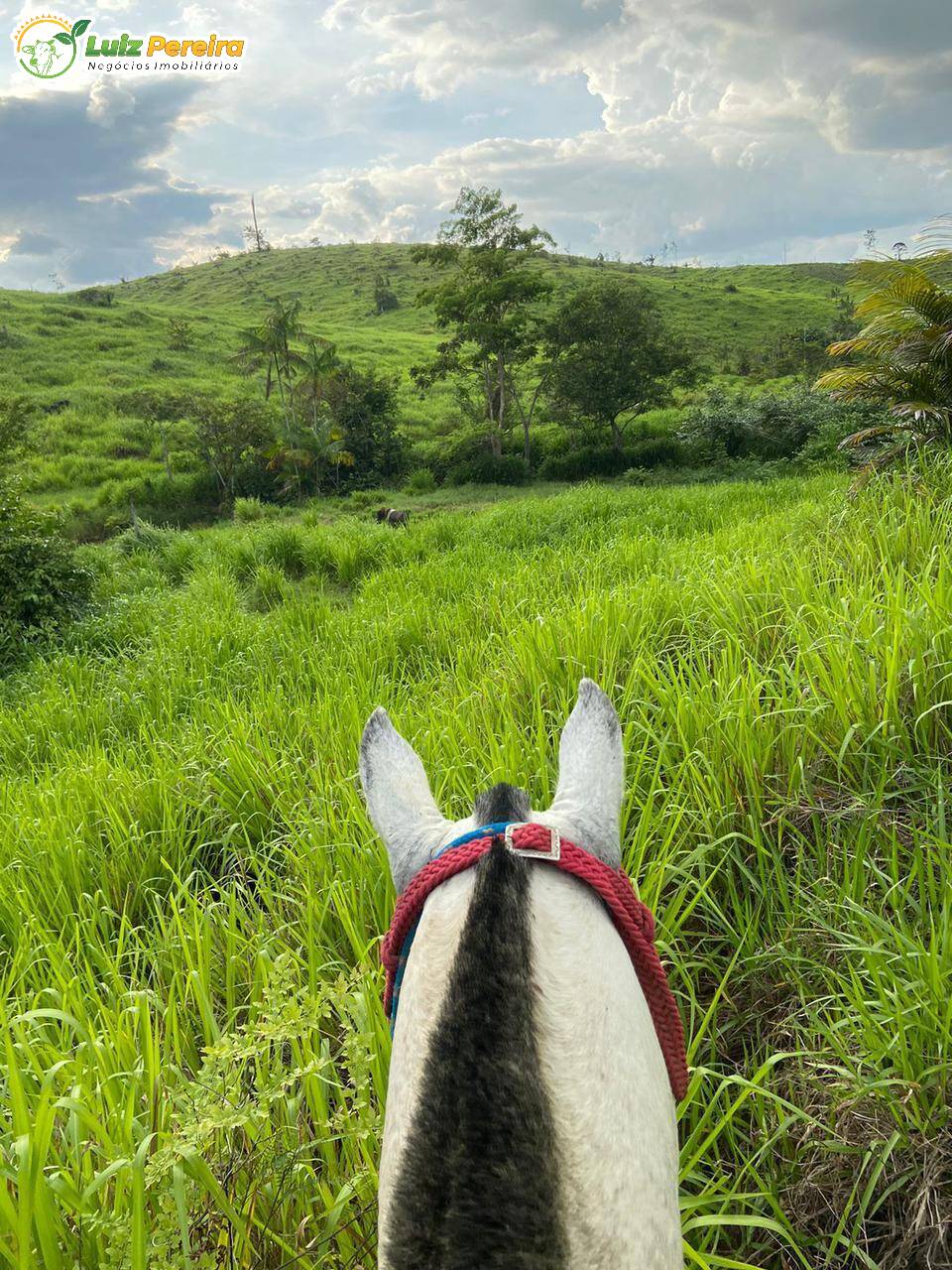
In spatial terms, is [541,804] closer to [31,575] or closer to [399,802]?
[399,802]

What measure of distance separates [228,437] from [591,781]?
21454mm

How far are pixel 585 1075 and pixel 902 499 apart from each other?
4.25m

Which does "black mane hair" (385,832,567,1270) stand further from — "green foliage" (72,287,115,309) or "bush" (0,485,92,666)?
"green foliage" (72,287,115,309)

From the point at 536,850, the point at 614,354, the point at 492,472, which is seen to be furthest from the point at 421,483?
the point at 536,850

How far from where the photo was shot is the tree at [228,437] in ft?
65.8

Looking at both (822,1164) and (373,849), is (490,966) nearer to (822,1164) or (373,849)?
(822,1164)

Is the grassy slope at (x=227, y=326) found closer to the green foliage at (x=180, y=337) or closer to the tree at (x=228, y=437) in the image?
the green foliage at (x=180, y=337)

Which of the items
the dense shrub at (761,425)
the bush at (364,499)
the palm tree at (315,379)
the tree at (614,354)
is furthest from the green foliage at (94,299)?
the dense shrub at (761,425)

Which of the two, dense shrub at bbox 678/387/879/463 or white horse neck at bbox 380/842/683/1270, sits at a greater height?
dense shrub at bbox 678/387/879/463

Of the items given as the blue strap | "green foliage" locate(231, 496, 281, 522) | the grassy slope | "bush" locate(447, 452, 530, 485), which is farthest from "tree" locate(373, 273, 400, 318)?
the blue strap

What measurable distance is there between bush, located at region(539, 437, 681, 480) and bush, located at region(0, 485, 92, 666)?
13638 mm

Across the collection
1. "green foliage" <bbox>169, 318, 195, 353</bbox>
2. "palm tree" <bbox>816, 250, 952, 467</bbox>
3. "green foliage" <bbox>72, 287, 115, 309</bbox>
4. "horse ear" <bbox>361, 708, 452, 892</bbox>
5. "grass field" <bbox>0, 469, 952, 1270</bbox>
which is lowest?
"grass field" <bbox>0, 469, 952, 1270</bbox>

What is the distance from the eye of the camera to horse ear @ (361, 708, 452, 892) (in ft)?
2.62

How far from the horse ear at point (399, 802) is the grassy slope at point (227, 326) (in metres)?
10.4
